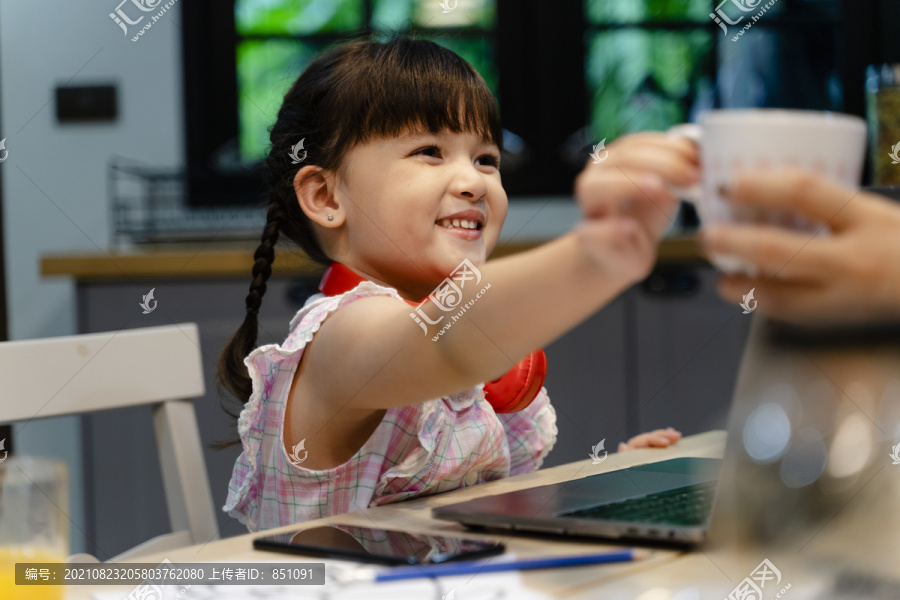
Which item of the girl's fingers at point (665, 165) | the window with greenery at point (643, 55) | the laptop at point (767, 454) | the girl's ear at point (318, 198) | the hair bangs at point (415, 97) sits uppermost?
the window with greenery at point (643, 55)

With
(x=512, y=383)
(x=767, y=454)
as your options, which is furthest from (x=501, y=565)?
(x=512, y=383)

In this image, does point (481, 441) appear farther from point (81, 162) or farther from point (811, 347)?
point (81, 162)

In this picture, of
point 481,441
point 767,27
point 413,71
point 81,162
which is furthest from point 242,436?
point 767,27

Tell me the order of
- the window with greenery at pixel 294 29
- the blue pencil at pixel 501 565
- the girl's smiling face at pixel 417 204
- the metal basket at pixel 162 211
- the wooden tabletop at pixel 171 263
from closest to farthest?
the blue pencil at pixel 501 565
the girl's smiling face at pixel 417 204
the wooden tabletop at pixel 171 263
the metal basket at pixel 162 211
the window with greenery at pixel 294 29

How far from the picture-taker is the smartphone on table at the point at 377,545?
0.50 metres

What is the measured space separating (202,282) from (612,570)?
146 cm

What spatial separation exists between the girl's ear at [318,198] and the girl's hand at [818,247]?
52cm

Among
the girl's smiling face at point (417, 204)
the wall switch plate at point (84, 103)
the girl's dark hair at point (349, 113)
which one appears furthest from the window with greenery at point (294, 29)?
the girl's smiling face at point (417, 204)

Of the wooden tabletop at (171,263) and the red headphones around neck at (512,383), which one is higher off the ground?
the red headphones around neck at (512,383)

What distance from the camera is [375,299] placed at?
26.9 inches

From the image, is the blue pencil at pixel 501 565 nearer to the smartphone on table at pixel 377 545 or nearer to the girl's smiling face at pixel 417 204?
the smartphone on table at pixel 377 545

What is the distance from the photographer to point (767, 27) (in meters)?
2.12

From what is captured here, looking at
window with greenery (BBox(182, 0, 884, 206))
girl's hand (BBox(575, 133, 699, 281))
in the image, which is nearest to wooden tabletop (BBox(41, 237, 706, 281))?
window with greenery (BBox(182, 0, 884, 206))

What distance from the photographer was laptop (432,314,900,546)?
0.46m
